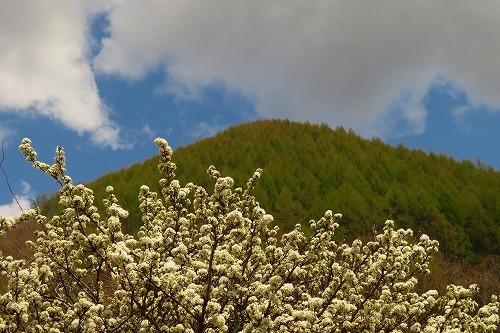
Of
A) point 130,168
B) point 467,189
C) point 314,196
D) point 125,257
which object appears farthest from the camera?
point 130,168

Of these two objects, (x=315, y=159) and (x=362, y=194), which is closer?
(x=362, y=194)

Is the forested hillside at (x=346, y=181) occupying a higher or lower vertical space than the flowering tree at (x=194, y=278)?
higher

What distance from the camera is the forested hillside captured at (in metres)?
21.3

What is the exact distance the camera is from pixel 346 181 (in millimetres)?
25172

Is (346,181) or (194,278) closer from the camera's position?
(194,278)

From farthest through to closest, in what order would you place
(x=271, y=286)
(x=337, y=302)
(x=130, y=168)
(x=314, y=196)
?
(x=130, y=168) < (x=314, y=196) < (x=337, y=302) < (x=271, y=286)

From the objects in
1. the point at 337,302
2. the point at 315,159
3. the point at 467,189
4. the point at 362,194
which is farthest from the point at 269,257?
the point at 467,189

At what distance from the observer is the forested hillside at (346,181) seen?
21.3 meters

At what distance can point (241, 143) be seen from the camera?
2962cm

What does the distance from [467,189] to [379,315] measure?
22871 mm

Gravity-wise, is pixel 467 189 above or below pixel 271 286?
above

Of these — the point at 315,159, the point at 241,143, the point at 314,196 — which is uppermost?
the point at 241,143

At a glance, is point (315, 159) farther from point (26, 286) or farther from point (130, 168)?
point (26, 286)

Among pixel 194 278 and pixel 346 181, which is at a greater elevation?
pixel 346 181
